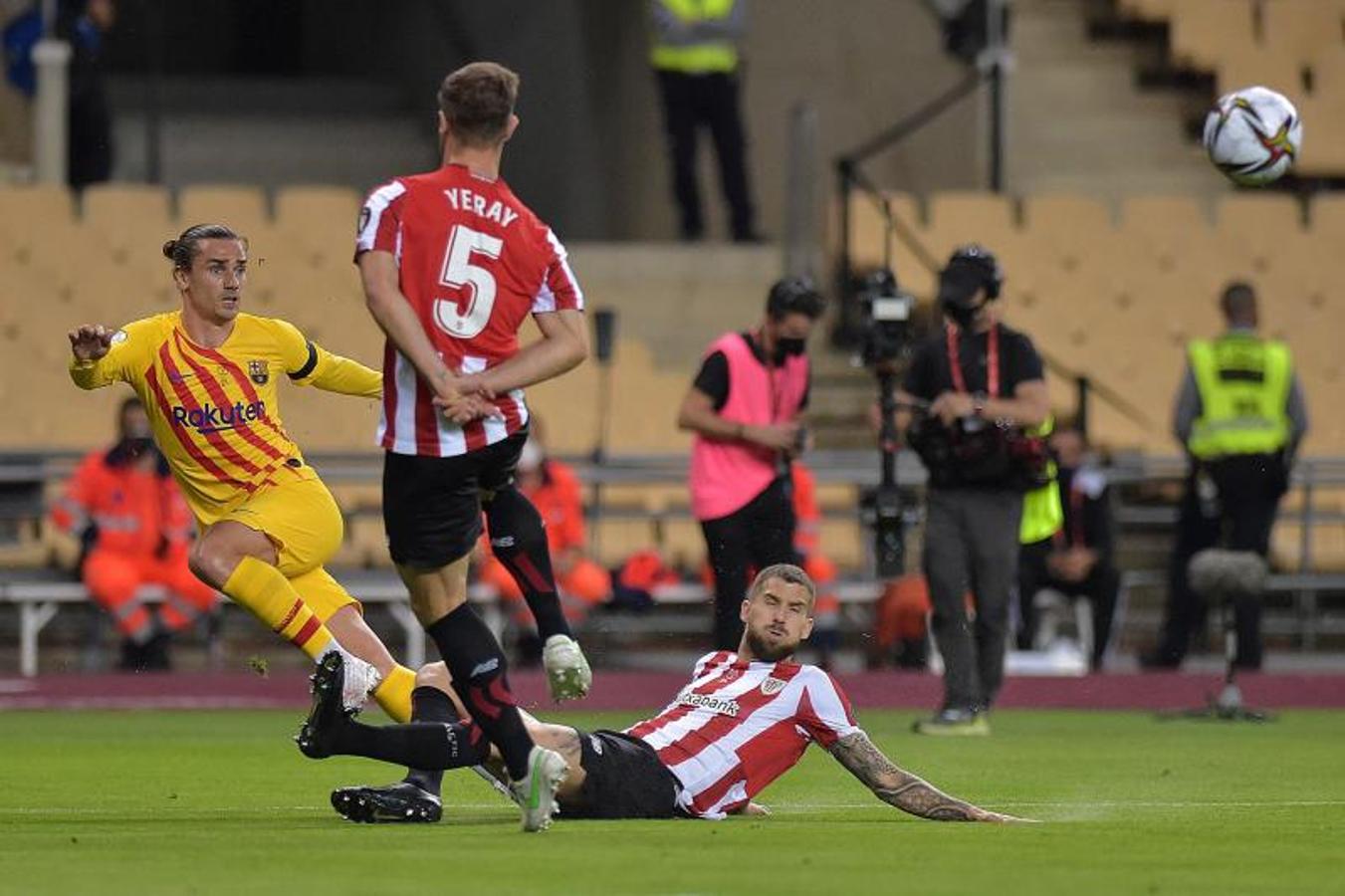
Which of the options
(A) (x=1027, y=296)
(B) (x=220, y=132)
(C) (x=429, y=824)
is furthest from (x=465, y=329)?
(B) (x=220, y=132)

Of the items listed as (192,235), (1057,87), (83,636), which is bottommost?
(83,636)

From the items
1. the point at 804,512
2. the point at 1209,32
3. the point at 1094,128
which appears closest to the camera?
the point at 804,512

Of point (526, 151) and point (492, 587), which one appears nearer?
point (492, 587)

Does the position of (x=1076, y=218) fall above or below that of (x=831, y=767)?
above

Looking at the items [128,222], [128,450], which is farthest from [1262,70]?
[128,450]

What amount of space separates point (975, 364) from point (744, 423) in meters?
1.06

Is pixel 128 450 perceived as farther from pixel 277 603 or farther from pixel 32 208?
pixel 277 603

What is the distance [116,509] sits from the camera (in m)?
18.1

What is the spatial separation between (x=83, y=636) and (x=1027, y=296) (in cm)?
705

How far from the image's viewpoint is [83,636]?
19.5m

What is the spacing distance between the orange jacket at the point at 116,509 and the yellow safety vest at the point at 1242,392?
19.4 ft

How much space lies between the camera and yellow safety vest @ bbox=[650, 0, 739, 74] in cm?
2236

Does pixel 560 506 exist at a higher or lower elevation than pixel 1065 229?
lower

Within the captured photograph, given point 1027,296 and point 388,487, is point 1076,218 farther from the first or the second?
point 388,487
